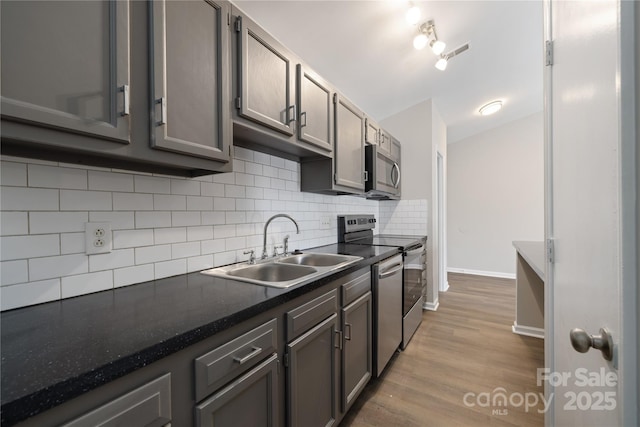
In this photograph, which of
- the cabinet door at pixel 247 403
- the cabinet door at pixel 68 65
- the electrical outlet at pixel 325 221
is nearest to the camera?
the cabinet door at pixel 68 65

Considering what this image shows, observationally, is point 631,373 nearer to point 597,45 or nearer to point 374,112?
point 597,45

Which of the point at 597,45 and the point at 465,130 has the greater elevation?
the point at 465,130

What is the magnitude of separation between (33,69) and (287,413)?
4.40ft

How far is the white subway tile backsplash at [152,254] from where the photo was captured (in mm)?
1132

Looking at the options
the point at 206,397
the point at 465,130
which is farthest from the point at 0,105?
the point at 465,130

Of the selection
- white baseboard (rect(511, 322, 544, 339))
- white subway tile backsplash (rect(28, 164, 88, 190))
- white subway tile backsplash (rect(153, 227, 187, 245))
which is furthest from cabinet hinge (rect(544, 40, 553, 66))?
white baseboard (rect(511, 322, 544, 339))

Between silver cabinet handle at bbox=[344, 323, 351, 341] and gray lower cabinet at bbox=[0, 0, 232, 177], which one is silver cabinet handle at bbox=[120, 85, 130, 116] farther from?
silver cabinet handle at bbox=[344, 323, 351, 341]

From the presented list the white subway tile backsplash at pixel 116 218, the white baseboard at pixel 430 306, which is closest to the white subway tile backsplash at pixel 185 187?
the white subway tile backsplash at pixel 116 218

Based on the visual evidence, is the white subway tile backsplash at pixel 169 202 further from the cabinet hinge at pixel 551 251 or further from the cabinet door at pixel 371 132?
the cabinet door at pixel 371 132

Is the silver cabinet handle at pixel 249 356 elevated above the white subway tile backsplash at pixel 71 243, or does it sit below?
below

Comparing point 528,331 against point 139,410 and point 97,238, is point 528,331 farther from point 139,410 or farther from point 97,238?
point 97,238

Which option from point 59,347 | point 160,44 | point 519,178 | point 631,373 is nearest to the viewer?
point 631,373

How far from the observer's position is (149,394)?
60cm

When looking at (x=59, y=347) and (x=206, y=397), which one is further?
(x=206, y=397)
